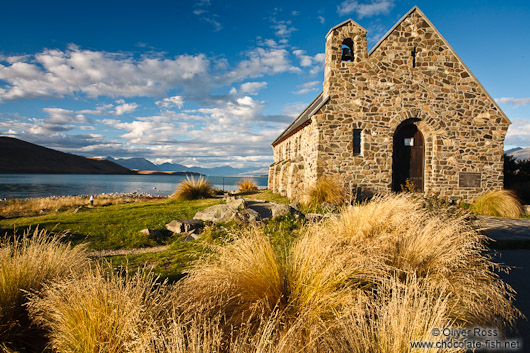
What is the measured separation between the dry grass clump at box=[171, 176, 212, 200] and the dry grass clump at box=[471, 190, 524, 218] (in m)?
14.4

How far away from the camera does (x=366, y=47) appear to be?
1280cm

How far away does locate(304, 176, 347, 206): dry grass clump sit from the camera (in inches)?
456

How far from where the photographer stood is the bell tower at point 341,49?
12.7 metres

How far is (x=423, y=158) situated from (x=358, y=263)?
12030mm

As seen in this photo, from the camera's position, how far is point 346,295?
3025mm

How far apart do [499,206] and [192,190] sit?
15583 millimetres

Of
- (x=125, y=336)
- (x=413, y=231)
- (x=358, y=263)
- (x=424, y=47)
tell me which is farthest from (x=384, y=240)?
(x=424, y=47)

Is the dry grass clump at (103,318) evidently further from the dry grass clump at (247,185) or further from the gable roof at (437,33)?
the dry grass clump at (247,185)

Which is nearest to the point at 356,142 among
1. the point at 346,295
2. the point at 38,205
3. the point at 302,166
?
the point at 302,166

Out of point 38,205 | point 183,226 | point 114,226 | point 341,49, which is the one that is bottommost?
point 38,205

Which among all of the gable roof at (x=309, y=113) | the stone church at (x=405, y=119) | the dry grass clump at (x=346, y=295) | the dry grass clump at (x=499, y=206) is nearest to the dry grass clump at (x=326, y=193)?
the stone church at (x=405, y=119)

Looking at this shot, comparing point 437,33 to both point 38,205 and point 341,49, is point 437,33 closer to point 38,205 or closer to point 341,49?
point 341,49

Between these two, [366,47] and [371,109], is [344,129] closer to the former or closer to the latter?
[371,109]

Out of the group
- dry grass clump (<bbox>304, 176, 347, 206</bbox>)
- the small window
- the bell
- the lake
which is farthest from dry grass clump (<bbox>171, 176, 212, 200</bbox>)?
the bell
